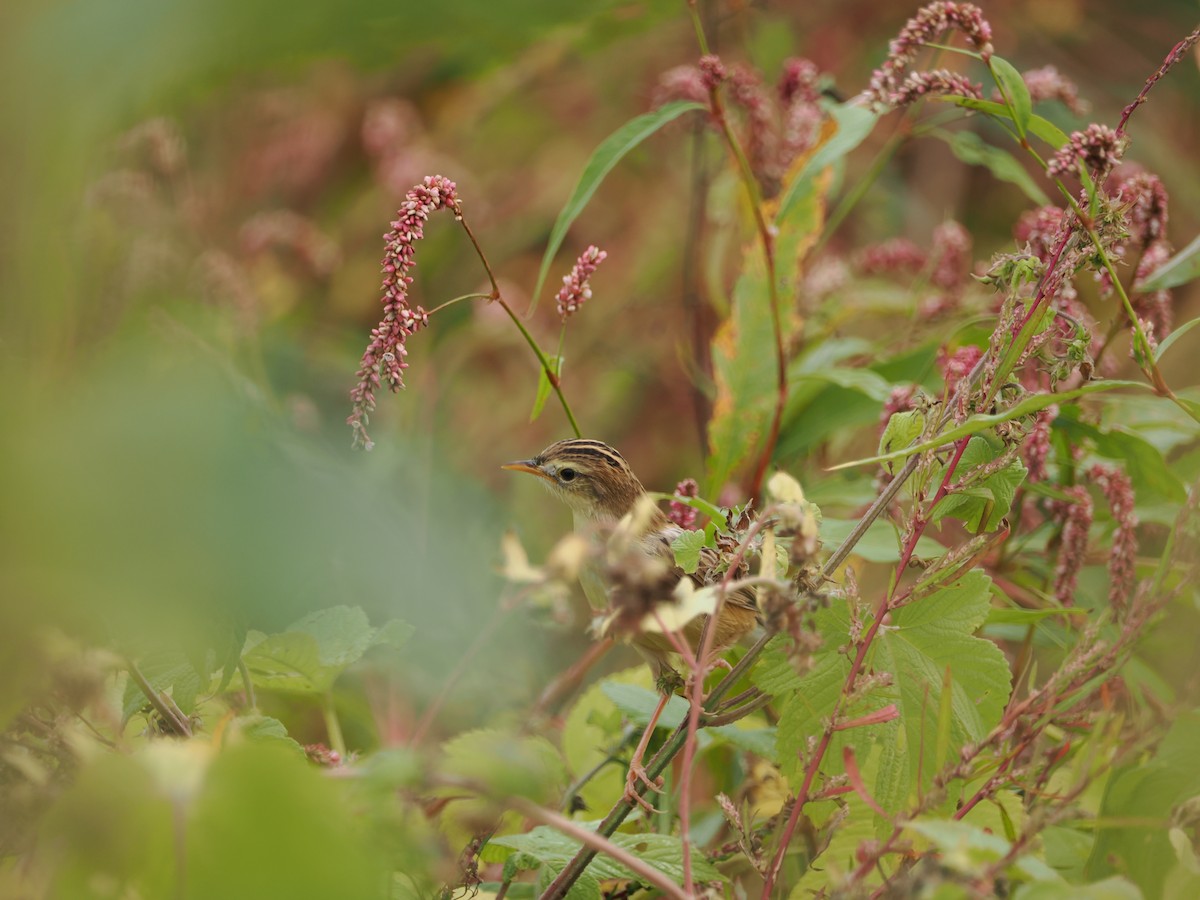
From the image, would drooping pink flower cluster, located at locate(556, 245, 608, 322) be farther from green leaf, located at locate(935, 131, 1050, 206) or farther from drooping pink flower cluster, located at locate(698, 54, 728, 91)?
green leaf, located at locate(935, 131, 1050, 206)

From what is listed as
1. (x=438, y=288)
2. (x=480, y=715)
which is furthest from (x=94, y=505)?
(x=438, y=288)

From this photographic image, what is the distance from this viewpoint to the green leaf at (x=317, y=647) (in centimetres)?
100

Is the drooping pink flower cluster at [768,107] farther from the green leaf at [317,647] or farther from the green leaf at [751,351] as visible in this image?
the green leaf at [317,647]

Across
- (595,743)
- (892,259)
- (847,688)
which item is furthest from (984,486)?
(892,259)

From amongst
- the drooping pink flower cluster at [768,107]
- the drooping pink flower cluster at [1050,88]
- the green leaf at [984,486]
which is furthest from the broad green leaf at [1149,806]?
the drooping pink flower cluster at [768,107]

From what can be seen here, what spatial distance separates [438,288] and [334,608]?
7.98ft

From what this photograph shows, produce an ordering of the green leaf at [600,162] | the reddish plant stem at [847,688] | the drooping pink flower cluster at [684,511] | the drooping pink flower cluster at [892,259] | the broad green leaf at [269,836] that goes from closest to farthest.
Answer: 1. the broad green leaf at [269,836]
2. the reddish plant stem at [847,688]
3. the drooping pink flower cluster at [684,511]
4. the green leaf at [600,162]
5. the drooping pink flower cluster at [892,259]

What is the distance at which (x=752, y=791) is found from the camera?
4.33 feet

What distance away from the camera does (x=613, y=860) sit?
36.6 inches

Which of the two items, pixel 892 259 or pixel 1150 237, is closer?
pixel 1150 237

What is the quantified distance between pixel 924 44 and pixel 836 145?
40 centimetres

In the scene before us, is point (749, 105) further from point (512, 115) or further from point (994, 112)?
point (512, 115)

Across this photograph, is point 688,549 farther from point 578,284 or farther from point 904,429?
point 578,284

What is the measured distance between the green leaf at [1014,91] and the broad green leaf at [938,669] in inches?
16.7
